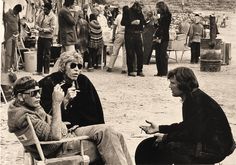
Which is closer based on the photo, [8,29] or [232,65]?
[8,29]

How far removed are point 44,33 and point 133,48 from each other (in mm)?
1930

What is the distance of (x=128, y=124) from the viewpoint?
9.24 m

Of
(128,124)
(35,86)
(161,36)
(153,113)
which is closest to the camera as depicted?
(35,86)

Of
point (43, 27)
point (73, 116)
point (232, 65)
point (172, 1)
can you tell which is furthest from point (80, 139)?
point (172, 1)

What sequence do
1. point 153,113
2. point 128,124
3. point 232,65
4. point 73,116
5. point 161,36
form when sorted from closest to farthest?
point 73,116, point 128,124, point 153,113, point 161,36, point 232,65

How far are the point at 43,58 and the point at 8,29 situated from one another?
90 centimetres

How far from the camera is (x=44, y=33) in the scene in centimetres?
1360

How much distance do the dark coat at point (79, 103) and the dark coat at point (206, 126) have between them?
50.6 inches

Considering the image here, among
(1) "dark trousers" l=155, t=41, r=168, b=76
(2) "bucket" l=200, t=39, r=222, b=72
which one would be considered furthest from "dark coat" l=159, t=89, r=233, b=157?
(2) "bucket" l=200, t=39, r=222, b=72

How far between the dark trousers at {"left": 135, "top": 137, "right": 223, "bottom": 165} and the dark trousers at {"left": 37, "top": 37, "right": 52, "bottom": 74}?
8185 millimetres

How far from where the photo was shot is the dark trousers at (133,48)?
14391 mm

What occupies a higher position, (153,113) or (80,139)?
(80,139)

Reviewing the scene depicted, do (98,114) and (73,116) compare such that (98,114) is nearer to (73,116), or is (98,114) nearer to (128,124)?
(73,116)

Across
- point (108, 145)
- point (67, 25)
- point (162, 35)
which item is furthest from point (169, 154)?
point (162, 35)
